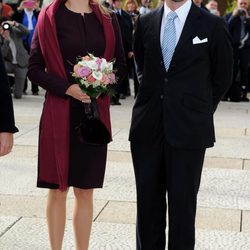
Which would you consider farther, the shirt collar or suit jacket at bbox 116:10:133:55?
suit jacket at bbox 116:10:133:55

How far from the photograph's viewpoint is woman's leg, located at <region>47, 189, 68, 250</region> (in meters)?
4.27

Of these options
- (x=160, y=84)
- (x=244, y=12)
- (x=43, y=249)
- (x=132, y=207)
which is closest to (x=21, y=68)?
(x=244, y=12)

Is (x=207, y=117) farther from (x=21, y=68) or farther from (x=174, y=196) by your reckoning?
(x=21, y=68)

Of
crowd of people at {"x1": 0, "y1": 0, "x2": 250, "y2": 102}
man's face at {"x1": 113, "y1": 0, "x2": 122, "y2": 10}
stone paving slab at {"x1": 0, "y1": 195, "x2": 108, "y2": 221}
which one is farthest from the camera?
man's face at {"x1": 113, "y1": 0, "x2": 122, "y2": 10}

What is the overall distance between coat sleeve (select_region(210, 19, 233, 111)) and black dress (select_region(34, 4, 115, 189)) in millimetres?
721

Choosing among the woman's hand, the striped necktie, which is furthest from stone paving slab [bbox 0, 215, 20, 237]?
the striped necktie

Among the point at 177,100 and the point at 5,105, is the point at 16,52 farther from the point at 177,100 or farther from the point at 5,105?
the point at 5,105

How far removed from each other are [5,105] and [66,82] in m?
0.63

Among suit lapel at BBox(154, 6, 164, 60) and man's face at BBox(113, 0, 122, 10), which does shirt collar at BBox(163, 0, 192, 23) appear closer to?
suit lapel at BBox(154, 6, 164, 60)

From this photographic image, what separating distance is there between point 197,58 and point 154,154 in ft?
2.12

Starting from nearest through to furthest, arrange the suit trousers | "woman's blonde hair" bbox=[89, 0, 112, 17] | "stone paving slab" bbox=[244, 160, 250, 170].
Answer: "woman's blonde hair" bbox=[89, 0, 112, 17]
"stone paving slab" bbox=[244, 160, 250, 170]
the suit trousers

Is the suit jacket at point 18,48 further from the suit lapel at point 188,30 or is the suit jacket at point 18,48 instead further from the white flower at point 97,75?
the suit lapel at point 188,30

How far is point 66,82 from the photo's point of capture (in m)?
4.07

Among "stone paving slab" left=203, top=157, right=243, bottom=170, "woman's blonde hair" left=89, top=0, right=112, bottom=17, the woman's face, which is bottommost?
"stone paving slab" left=203, top=157, right=243, bottom=170
